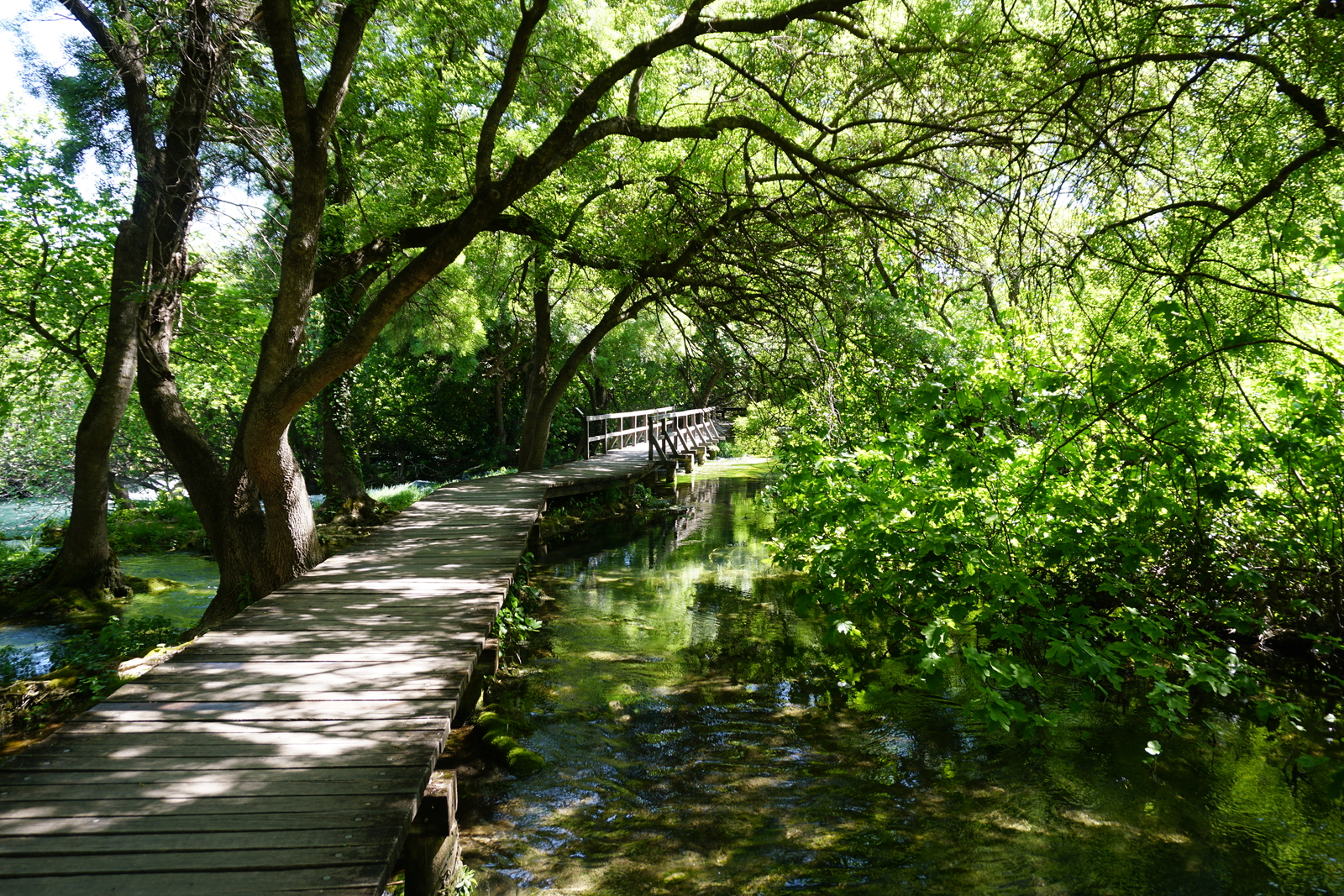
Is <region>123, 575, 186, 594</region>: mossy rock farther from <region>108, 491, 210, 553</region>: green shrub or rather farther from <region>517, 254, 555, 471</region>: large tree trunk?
<region>517, 254, 555, 471</region>: large tree trunk

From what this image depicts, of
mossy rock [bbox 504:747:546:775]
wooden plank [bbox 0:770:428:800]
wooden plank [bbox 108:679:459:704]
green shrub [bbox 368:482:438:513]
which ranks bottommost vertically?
mossy rock [bbox 504:747:546:775]

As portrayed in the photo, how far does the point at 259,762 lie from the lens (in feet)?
11.1

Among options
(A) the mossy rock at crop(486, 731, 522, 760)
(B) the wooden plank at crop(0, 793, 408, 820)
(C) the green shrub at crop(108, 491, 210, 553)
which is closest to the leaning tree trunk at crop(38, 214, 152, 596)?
(C) the green shrub at crop(108, 491, 210, 553)

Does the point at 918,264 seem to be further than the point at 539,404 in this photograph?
No

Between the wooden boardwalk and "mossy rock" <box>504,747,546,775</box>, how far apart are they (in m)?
0.99

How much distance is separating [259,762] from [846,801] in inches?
141

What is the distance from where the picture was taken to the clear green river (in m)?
4.15

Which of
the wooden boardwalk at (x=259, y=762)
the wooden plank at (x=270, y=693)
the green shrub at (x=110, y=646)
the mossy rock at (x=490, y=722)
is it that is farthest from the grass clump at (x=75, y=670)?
the mossy rock at (x=490, y=722)

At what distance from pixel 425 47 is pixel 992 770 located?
33.7ft

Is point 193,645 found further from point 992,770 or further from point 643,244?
point 643,244

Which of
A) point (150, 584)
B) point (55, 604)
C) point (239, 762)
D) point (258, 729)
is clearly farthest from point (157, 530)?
point (239, 762)

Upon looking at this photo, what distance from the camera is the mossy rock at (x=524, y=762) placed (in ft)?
17.4

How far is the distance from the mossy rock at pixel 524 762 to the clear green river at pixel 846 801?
0.12 metres

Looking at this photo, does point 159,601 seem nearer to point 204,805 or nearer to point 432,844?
point 204,805
